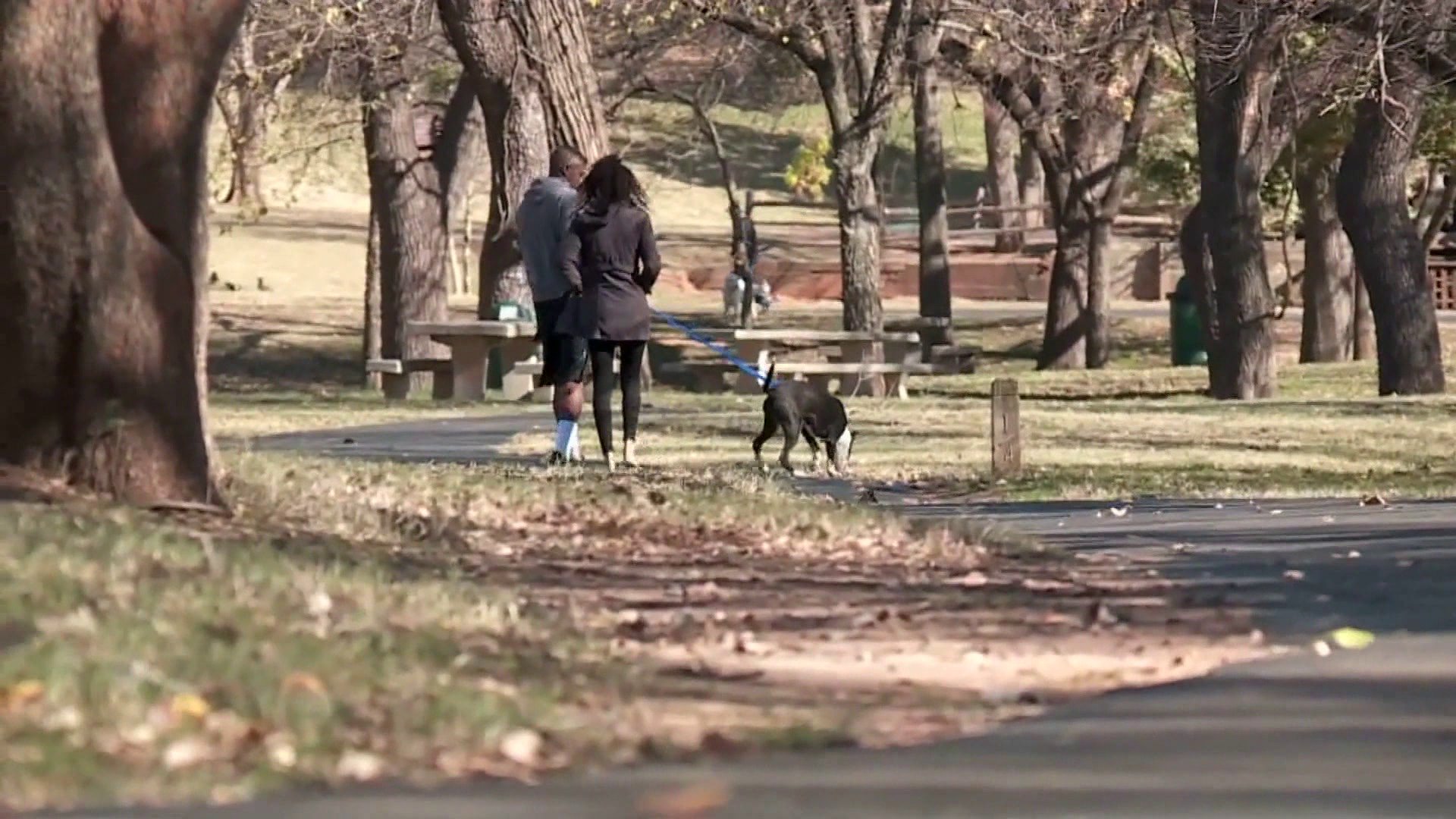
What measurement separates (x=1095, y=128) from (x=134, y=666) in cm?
3197

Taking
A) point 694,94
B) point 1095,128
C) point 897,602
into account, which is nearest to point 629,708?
point 897,602

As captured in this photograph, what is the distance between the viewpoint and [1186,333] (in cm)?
3672

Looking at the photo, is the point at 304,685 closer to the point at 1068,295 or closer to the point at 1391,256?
the point at 1391,256

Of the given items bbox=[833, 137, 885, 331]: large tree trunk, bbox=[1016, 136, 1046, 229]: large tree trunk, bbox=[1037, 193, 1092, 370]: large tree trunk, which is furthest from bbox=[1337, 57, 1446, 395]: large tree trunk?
bbox=[1016, 136, 1046, 229]: large tree trunk

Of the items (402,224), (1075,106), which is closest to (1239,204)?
(1075,106)

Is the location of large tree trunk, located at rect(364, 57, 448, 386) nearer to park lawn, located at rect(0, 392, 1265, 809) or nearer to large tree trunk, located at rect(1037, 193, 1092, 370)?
large tree trunk, located at rect(1037, 193, 1092, 370)

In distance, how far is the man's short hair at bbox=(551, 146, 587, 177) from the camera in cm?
1591

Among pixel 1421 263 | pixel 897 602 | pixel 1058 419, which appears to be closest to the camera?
pixel 897 602

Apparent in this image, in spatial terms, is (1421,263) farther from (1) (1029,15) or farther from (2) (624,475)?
(2) (624,475)

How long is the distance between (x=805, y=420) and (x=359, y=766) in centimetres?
1082

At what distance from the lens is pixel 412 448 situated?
741 inches

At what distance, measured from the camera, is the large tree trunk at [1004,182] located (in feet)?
176

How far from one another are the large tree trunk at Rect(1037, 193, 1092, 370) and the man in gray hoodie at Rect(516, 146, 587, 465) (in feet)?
70.4

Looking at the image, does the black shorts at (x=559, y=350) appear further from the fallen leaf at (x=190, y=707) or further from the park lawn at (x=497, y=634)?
the fallen leaf at (x=190, y=707)
